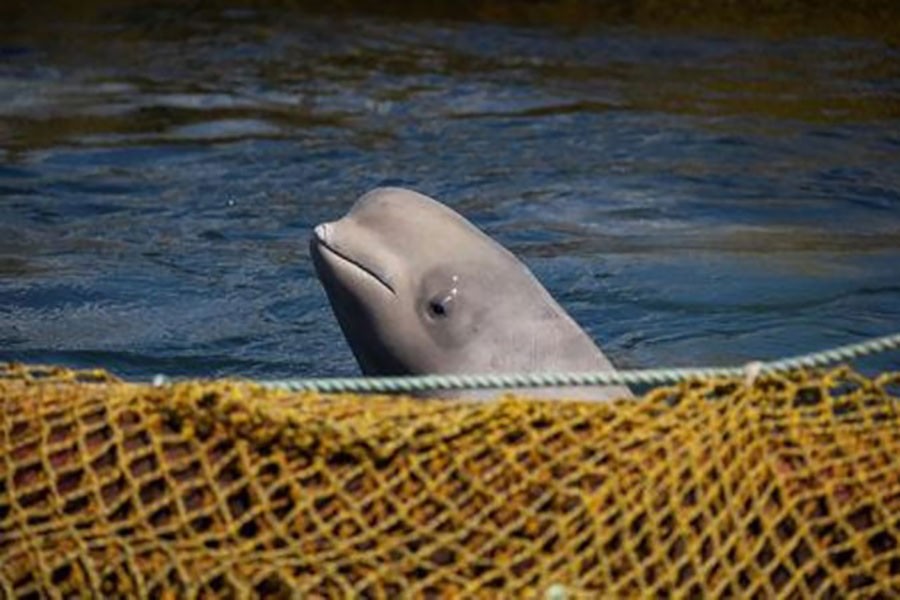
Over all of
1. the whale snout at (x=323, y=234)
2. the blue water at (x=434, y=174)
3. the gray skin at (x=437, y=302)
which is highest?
the whale snout at (x=323, y=234)

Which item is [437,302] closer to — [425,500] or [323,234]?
[323,234]

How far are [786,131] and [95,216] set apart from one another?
4415 mm

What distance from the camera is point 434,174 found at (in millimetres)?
11289

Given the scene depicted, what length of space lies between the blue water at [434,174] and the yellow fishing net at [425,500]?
407 centimetres

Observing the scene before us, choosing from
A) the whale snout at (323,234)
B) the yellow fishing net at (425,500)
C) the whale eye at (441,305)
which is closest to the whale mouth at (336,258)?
the whale snout at (323,234)

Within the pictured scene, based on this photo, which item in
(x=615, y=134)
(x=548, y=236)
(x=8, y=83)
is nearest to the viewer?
(x=548, y=236)

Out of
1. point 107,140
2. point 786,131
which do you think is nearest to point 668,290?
point 786,131

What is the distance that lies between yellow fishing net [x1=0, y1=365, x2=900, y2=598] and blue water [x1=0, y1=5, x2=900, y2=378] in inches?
160

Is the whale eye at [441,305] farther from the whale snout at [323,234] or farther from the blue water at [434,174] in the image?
the blue water at [434,174]

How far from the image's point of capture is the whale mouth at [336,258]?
5.96 m

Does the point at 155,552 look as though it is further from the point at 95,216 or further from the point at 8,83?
the point at 8,83

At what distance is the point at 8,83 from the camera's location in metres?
13.4

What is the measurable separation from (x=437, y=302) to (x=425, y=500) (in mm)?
1940

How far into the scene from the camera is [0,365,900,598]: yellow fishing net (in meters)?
3.86
